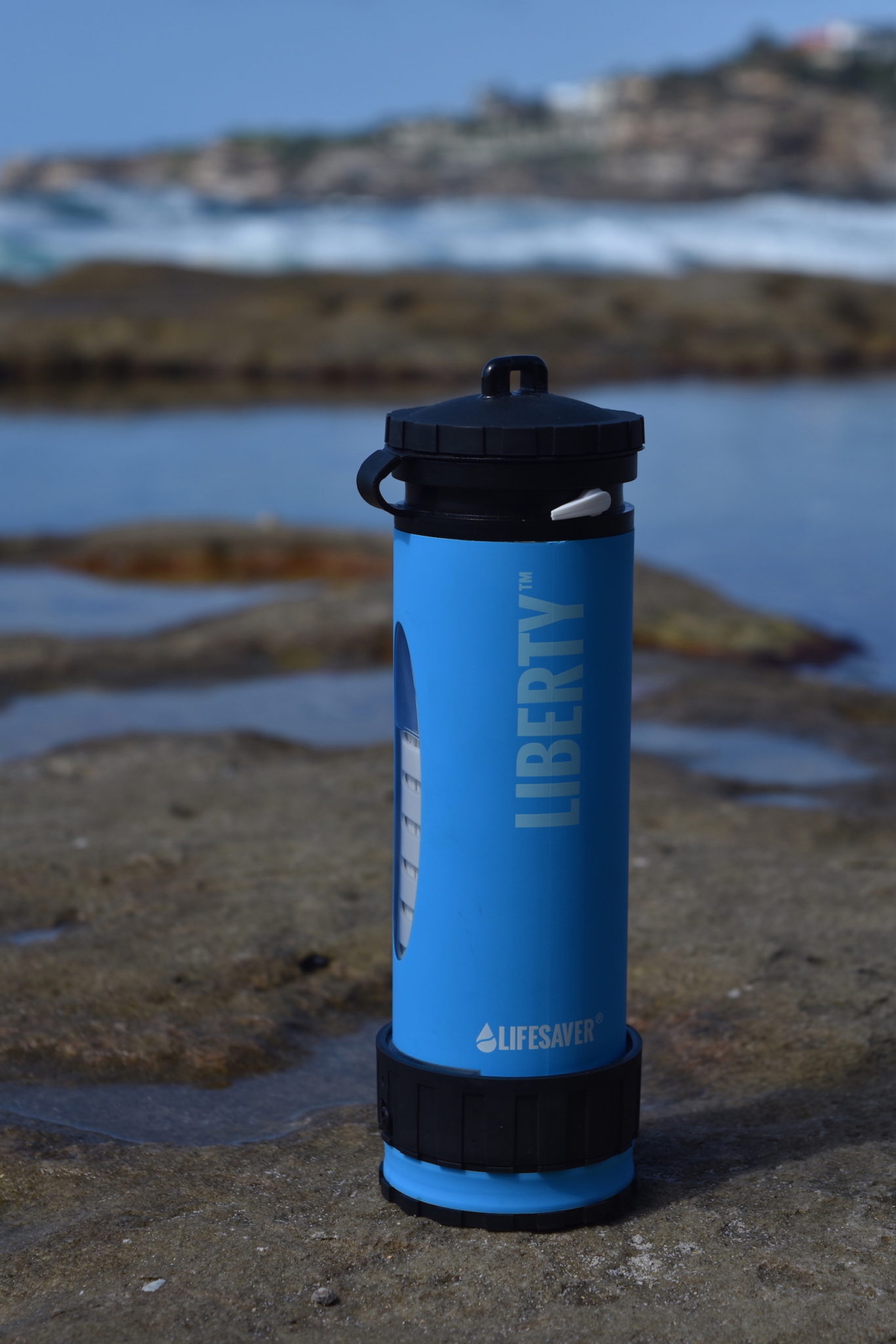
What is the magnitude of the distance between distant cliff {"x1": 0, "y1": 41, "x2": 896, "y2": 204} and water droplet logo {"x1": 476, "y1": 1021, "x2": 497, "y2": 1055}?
105 m

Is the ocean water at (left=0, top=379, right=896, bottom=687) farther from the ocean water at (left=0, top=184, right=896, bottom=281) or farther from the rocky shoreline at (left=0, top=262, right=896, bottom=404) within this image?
the ocean water at (left=0, top=184, right=896, bottom=281)

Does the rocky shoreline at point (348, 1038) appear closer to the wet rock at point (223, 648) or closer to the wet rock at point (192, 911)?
the wet rock at point (192, 911)

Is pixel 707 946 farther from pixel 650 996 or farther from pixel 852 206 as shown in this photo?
pixel 852 206

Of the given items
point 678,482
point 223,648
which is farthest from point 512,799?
point 678,482

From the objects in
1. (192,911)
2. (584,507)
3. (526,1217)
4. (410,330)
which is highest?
(410,330)

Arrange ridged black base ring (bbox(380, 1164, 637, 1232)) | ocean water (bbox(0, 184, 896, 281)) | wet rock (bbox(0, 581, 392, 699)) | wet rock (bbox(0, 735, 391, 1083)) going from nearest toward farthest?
ridged black base ring (bbox(380, 1164, 637, 1232)), wet rock (bbox(0, 735, 391, 1083)), wet rock (bbox(0, 581, 392, 699)), ocean water (bbox(0, 184, 896, 281))

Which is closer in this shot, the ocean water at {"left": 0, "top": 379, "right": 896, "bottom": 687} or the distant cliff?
the ocean water at {"left": 0, "top": 379, "right": 896, "bottom": 687}

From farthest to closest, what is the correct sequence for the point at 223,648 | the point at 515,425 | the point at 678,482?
the point at 678,482 → the point at 223,648 → the point at 515,425

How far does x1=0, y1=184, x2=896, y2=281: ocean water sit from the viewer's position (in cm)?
5625

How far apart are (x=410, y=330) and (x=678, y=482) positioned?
1652cm

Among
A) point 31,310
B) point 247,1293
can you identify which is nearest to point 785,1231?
point 247,1293

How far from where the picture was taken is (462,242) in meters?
58.5

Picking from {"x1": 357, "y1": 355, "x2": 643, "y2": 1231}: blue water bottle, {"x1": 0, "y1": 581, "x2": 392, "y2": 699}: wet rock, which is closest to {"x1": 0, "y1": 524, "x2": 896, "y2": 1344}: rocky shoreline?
{"x1": 357, "y1": 355, "x2": 643, "y2": 1231}: blue water bottle

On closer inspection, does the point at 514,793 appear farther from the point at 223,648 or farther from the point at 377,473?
the point at 223,648
